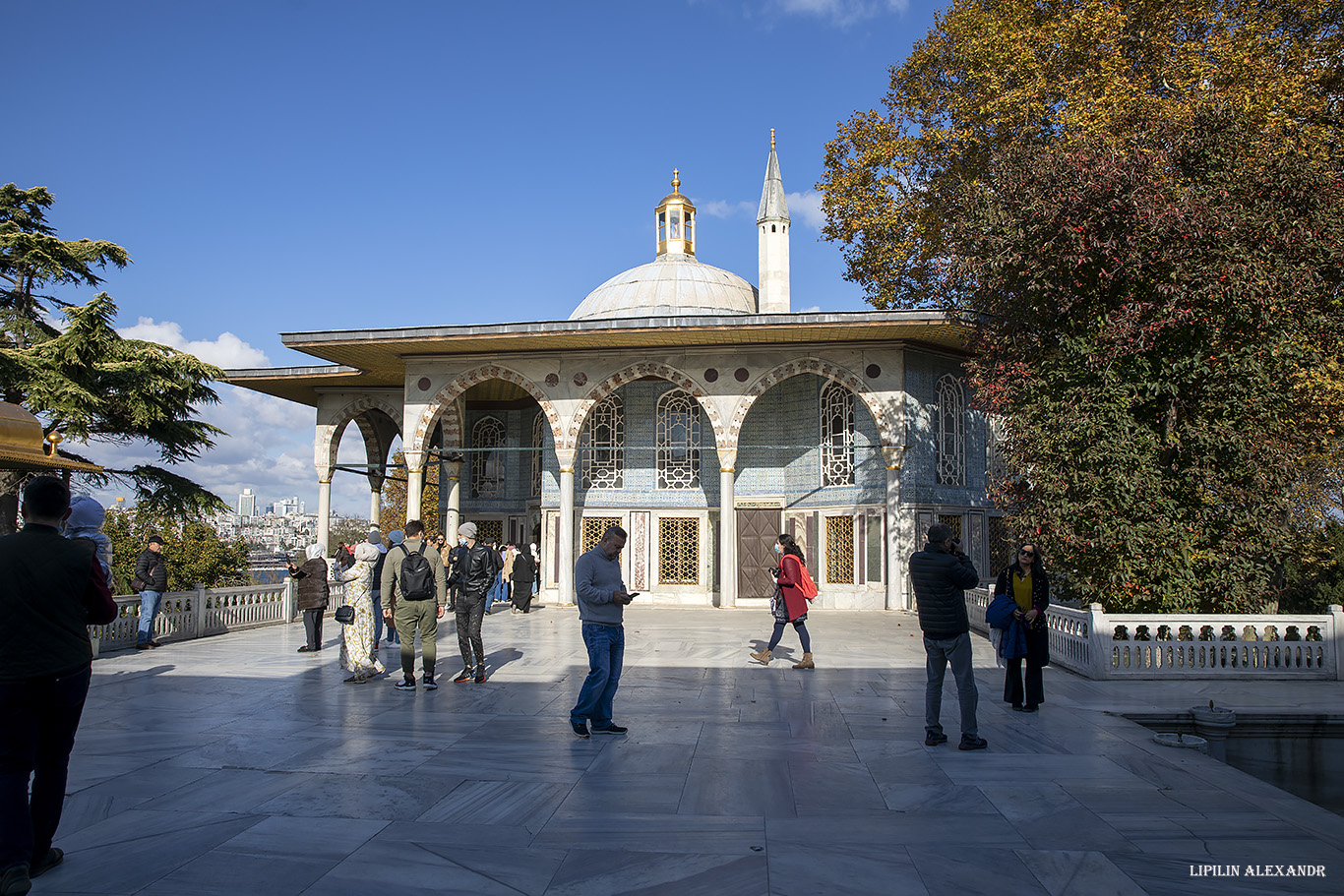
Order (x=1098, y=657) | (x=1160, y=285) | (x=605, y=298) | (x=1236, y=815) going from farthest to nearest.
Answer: (x=605, y=298) → (x=1160, y=285) → (x=1098, y=657) → (x=1236, y=815)

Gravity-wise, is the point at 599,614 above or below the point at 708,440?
below

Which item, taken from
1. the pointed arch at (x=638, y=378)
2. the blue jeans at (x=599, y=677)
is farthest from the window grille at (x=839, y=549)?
the blue jeans at (x=599, y=677)

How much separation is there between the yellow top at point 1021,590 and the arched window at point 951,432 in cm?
1025

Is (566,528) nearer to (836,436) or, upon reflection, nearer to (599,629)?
(836,436)

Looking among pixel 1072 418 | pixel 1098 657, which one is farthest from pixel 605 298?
pixel 1098 657

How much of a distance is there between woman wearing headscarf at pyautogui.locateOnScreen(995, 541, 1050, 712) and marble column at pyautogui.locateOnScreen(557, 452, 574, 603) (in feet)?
36.5

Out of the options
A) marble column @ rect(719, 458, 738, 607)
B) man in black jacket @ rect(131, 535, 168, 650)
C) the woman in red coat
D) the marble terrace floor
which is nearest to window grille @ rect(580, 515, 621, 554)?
marble column @ rect(719, 458, 738, 607)

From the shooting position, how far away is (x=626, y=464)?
18.7 m

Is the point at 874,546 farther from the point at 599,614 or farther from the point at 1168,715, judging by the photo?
the point at 599,614

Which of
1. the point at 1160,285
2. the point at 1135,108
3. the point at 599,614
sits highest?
the point at 1135,108

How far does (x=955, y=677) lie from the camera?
5.46m

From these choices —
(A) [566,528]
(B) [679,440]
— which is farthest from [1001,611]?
(B) [679,440]

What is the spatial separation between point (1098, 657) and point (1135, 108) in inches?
327

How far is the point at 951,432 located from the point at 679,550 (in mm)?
5733
